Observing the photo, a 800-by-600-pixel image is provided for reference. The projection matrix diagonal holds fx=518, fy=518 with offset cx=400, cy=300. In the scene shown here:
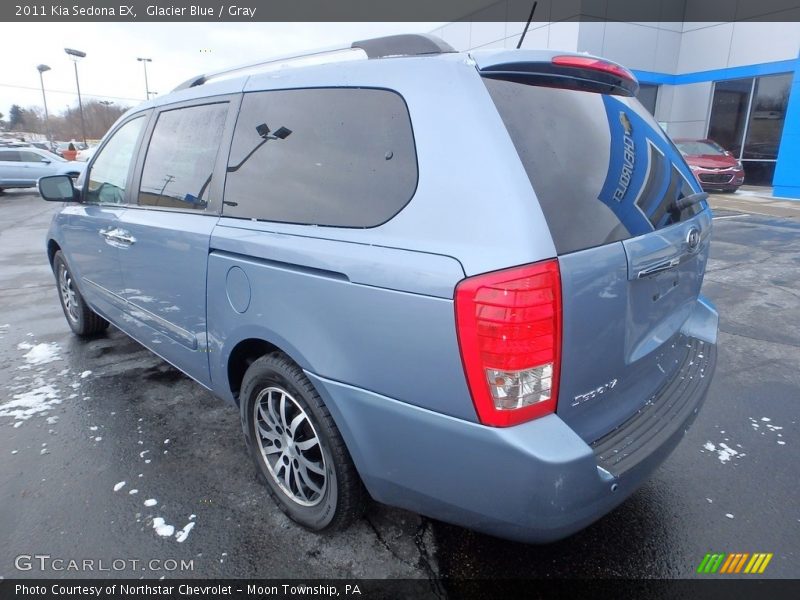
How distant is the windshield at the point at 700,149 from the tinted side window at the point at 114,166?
16.8 m

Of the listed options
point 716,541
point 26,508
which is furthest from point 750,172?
point 26,508

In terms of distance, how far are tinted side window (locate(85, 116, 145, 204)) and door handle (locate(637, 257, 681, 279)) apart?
3156mm

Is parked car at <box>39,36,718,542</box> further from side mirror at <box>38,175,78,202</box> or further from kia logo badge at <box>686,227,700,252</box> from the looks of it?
side mirror at <box>38,175,78,202</box>

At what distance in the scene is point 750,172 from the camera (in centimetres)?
1836

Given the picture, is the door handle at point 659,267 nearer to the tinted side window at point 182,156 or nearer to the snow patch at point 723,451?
the snow patch at point 723,451

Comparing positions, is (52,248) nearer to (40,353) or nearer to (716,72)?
(40,353)

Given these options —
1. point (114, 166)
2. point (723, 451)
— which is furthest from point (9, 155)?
point (723, 451)

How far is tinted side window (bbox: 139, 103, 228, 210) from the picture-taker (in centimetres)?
264

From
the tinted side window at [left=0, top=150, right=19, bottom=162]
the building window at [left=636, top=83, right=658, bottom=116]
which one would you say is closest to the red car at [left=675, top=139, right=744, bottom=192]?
the building window at [left=636, top=83, right=658, bottom=116]

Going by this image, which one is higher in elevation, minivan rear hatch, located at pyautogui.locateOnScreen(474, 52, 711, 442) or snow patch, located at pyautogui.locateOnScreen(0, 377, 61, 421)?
minivan rear hatch, located at pyautogui.locateOnScreen(474, 52, 711, 442)

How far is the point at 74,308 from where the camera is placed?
4.68m

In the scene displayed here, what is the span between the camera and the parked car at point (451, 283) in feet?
5.21

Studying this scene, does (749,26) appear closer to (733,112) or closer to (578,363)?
(733,112)

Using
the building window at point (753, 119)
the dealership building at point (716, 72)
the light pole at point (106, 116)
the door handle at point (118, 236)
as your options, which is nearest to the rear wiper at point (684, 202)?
the door handle at point (118, 236)
